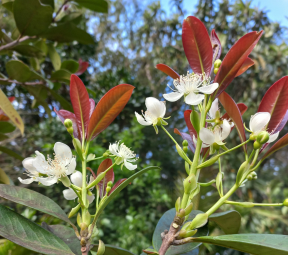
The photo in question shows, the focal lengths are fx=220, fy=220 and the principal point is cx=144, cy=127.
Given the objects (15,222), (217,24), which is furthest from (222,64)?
(217,24)

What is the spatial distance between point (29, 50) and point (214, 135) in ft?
2.45

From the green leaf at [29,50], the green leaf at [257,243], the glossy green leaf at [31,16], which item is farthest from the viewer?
the green leaf at [29,50]

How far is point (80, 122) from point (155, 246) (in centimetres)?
22

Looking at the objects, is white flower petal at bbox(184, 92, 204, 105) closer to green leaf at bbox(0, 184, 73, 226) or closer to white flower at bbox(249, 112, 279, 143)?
white flower at bbox(249, 112, 279, 143)

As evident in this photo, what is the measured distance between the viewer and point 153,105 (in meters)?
0.35

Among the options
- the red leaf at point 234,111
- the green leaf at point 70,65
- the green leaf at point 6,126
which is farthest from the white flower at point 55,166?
the green leaf at point 70,65

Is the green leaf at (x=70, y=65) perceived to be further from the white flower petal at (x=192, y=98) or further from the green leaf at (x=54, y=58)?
the white flower petal at (x=192, y=98)

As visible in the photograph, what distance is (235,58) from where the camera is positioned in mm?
301

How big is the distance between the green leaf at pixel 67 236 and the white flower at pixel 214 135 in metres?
0.25

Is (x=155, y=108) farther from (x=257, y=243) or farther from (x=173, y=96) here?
Result: (x=257, y=243)

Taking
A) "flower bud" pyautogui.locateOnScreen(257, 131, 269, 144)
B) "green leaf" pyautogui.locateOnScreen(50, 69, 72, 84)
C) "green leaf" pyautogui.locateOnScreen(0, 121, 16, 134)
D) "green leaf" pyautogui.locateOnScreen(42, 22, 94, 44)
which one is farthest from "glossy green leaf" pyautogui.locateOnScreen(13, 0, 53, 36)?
"flower bud" pyautogui.locateOnScreen(257, 131, 269, 144)

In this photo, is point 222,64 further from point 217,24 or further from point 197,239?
point 217,24

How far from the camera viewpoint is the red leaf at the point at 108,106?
12.6 inches

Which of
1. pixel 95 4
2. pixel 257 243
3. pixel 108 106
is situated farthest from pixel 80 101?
pixel 95 4
